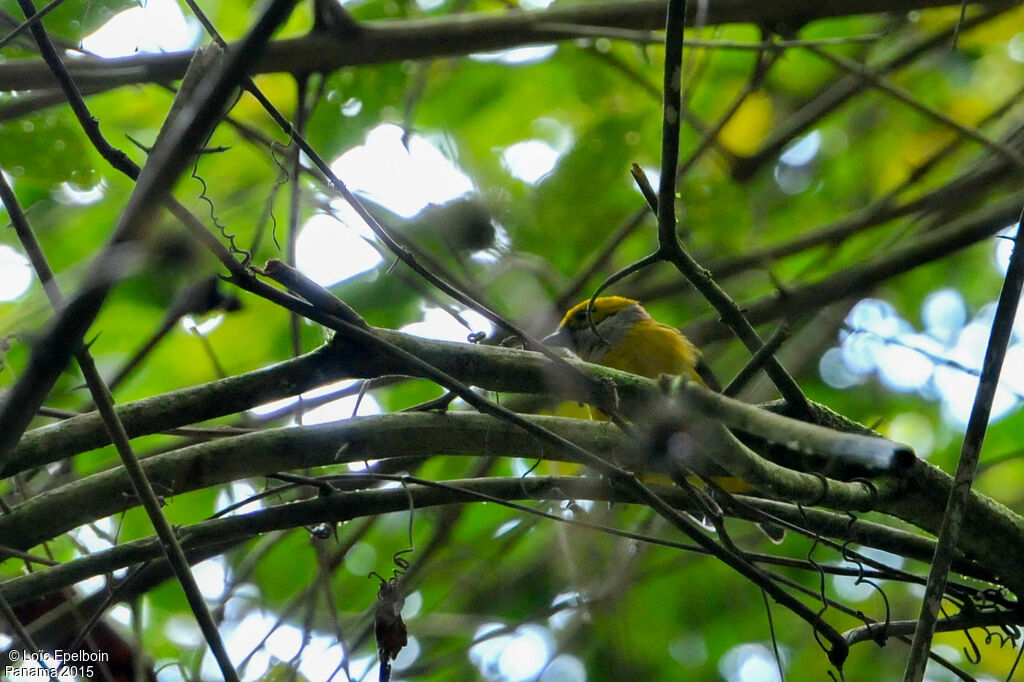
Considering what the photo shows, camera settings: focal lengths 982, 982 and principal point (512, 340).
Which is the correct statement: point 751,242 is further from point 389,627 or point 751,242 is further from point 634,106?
point 389,627

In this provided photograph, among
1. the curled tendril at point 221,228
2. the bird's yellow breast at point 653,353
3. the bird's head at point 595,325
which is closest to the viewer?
the curled tendril at point 221,228

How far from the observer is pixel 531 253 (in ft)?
15.4

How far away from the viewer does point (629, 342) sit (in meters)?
4.72

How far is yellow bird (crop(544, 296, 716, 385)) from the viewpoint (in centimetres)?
448

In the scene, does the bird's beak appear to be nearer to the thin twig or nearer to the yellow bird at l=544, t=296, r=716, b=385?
the yellow bird at l=544, t=296, r=716, b=385

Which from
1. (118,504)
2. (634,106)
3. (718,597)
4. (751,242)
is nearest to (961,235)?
(751,242)

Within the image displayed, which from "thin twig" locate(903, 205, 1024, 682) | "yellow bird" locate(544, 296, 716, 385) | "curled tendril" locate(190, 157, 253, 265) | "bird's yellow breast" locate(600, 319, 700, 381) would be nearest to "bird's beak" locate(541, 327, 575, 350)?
"yellow bird" locate(544, 296, 716, 385)

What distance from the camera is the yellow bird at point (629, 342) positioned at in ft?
14.7

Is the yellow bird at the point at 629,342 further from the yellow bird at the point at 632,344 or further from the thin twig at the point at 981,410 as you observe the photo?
the thin twig at the point at 981,410

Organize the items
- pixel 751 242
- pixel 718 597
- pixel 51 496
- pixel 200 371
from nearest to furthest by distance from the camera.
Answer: pixel 51 496, pixel 200 371, pixel 751 242, pixel 718 597

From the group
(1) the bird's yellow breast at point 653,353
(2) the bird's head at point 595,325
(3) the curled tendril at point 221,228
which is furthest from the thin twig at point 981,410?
(2) the bird's head at point 595,325

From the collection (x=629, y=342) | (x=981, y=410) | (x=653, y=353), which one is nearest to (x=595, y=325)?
(x=629, y=342)

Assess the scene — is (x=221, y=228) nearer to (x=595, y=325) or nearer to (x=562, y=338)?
(x=562, y=338)

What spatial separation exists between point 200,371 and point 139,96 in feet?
4.55
